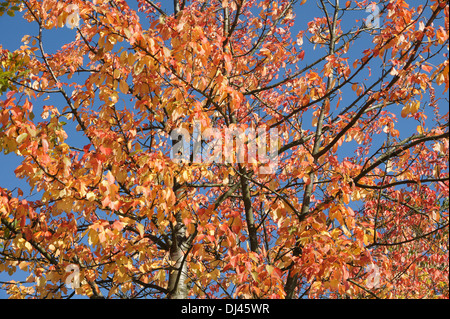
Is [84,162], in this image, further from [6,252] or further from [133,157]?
[6,252]

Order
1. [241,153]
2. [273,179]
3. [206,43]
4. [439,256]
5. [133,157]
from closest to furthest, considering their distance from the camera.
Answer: [206,43], [241,153], [133,157], [273,179], [439,256]

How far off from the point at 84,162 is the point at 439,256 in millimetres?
7380

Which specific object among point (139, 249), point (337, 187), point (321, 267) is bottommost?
point (321, 267)

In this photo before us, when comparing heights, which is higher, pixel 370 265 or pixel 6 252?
pixel 6 252

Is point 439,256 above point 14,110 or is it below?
below

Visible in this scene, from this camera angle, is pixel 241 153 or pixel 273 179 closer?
pixel 241 153

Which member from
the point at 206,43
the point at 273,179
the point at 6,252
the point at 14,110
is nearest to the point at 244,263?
the point at 273,179

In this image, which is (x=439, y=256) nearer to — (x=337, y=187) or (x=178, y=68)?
(x=337, y=187)

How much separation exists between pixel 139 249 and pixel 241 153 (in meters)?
1.81

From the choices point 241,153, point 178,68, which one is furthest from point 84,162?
point 241,153

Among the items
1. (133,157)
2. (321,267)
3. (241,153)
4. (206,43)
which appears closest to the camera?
(321,267)

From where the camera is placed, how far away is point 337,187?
218 inches

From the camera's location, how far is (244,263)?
16.4 feet

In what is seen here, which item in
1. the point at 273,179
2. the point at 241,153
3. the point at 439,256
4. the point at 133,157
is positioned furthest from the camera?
the point at 439,256
